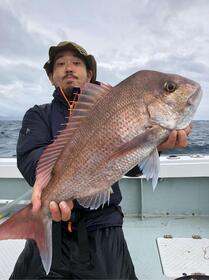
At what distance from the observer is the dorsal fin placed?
190 cm

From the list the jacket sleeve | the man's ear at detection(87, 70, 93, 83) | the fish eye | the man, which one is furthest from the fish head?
the man's ear at detection(87, 70, 93, 83)

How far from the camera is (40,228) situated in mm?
2008

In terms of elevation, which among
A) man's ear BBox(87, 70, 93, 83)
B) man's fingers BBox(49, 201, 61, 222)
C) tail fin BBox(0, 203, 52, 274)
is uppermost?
man's ear BBox(87, 70, 93, 83)

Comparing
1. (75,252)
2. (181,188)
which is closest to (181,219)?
(181,188)

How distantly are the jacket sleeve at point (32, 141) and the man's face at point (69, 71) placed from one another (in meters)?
0.32

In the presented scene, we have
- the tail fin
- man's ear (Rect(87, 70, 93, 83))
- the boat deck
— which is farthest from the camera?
the boat deck

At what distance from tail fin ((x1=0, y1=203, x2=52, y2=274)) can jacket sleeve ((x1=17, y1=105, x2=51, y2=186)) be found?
589 millimetres

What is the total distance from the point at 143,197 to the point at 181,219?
2.12ft

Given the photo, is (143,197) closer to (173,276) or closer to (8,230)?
(173,276)

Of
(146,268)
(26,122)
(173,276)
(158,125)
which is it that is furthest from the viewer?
(146,268)

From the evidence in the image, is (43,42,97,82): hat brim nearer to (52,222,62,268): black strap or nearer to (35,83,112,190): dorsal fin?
(35,83,112,190): dorsal fin

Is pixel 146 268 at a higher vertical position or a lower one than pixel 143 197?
lower

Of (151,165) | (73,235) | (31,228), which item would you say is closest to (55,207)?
(31,228)

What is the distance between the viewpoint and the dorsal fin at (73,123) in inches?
74.8
